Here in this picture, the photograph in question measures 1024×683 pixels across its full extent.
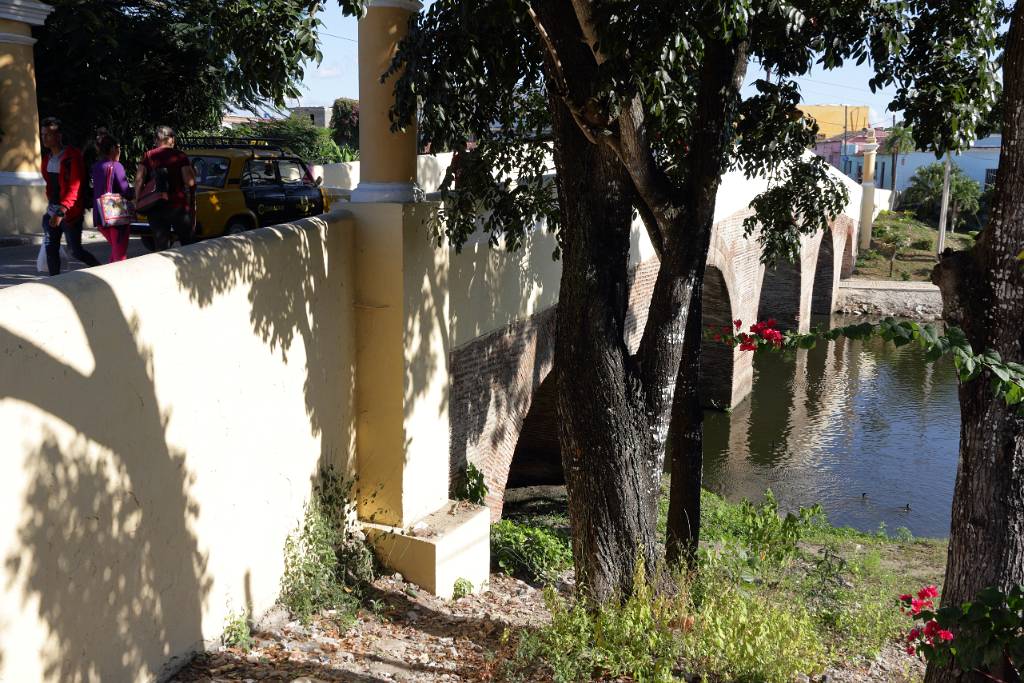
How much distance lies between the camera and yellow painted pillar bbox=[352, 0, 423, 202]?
574 cm

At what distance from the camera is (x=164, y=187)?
21.2 ft

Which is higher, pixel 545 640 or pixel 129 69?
pixel 129 69

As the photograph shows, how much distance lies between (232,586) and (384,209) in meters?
2.29

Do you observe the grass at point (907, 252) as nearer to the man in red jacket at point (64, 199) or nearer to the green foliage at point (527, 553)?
the green foliage at point (527, 553)

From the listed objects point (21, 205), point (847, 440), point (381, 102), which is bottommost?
point (847, 440)

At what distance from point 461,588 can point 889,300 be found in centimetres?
2390

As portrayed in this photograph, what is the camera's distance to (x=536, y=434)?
40.2 feet

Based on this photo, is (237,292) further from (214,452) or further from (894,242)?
(894,242)

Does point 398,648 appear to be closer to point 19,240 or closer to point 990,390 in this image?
point 990,390

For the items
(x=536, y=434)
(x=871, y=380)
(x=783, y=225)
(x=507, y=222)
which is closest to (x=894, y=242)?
(x=871, y=380)

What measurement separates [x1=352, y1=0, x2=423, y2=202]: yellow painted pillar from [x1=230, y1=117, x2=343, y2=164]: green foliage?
22.1 metres

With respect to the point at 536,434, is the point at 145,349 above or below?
above

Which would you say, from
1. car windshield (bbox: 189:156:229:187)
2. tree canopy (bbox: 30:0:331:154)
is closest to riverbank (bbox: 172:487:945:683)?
car windshield (bbox: 189:156:229:187)

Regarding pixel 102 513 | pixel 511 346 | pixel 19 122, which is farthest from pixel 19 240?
pixel 102 513
